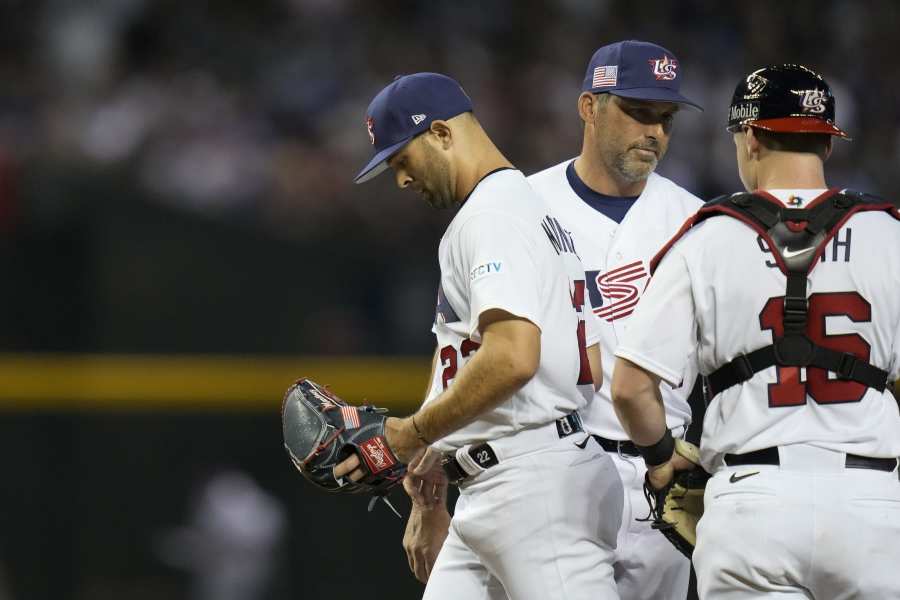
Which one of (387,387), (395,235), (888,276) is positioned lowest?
(387,387)

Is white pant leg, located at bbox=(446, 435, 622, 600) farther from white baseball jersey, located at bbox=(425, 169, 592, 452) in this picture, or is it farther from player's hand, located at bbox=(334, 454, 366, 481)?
player's hand, located at bbox=(334, 454, 366, 481)

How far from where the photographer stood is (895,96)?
340 inches

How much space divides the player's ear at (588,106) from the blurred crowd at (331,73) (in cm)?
327

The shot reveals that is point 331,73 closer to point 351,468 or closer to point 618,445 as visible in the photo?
point 618,445

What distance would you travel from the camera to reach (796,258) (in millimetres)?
2914

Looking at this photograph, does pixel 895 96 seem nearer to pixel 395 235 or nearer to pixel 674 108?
pixel 395 235

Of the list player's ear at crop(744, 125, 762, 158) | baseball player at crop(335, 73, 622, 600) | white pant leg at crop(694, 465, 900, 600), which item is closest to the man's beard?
baseball player at crop(335, 73, 622, 600)

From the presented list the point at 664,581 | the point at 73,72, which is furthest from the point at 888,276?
the point at 73,72

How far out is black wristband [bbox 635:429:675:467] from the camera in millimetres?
3221

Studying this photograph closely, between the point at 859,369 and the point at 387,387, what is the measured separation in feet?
13.6

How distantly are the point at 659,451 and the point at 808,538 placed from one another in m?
0.49

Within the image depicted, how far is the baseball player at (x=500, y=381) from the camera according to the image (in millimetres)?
3100

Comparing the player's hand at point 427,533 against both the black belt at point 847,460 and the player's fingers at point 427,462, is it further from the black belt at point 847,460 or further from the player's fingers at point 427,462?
the black belt at point 847,460

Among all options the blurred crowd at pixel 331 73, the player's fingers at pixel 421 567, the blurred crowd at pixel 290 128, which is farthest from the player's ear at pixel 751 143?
the blurred crowd at pixel 331 73
